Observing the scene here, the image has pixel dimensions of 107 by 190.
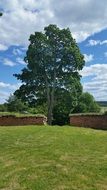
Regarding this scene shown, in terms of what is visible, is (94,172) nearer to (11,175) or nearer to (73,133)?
(11,175)

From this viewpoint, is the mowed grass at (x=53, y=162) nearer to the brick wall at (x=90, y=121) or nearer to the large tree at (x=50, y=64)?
the brick wall at (x=90, y=121)

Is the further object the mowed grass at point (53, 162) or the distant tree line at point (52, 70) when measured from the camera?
the distant tree line at point (52, 70)

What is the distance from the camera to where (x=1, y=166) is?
10.7 meters

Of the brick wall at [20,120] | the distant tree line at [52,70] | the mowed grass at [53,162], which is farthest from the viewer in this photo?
the distant tree line at [52,70]

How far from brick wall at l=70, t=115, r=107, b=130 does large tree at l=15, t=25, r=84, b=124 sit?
13.0 meters

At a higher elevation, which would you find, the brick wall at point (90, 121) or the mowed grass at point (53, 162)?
the brick wall at point (90, 121)

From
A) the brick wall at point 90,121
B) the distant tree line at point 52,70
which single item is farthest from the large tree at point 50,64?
the brick wall at point 90,121

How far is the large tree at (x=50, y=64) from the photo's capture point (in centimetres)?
3806

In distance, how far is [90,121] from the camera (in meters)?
24.2

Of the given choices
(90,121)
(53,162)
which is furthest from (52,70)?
(53,162)

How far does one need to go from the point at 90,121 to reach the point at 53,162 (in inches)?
538

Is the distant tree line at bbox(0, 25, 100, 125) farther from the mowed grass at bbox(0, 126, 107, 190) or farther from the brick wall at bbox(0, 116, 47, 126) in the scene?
the mowed grass at bbox(0, 126, 107, 190)

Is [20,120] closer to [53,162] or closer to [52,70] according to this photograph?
[53,162]

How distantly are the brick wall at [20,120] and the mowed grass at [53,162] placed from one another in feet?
24.8
